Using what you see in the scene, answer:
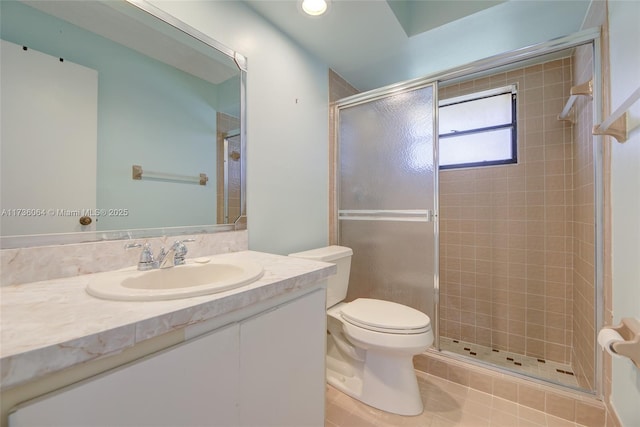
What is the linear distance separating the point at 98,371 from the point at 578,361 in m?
2.41

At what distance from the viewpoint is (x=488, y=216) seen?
2113mm

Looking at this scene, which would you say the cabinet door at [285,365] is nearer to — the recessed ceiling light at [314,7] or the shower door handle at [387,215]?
the shower door handle at [387,215]

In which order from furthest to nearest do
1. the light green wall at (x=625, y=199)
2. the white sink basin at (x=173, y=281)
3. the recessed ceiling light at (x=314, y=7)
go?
the recessed ceiling light at (x=314, y=7)
the light green wall at (x=625, y=199)
the white sink basin at (x=173, y=281)

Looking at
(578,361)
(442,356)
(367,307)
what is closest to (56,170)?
(367,307)

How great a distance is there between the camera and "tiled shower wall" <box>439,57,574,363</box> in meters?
1.87

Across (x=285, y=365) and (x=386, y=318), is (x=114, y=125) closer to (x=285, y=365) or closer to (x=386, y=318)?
(x=285, y=365)

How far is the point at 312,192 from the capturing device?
1.93 m

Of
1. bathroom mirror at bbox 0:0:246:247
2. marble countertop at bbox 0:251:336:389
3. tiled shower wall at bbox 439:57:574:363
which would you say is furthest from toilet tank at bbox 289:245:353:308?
tiled shower wall at bbox 439:57:574:363

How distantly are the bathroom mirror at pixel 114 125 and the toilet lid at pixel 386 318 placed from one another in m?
0.77

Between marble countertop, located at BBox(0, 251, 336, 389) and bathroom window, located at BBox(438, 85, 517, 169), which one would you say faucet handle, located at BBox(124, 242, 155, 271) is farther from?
bathroom window, located at BBox(438, 85, 517, 169)

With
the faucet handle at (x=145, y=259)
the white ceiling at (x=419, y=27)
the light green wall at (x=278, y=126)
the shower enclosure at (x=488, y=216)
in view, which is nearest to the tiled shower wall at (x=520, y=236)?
the shower enclosure at (x=488, y=216)

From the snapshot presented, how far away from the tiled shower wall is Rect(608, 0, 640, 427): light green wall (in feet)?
2.66

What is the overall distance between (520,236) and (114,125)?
2.54m

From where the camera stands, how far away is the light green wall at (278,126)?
140 centimetres
